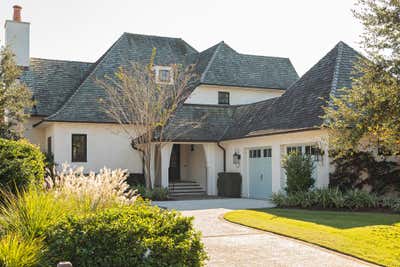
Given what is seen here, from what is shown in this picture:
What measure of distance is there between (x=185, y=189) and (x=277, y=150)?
6.76m

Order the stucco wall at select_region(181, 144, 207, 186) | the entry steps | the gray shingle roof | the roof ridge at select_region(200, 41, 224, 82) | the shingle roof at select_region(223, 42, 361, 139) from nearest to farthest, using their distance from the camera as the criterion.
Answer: the shingle roof at select_region(223, 42, 361, 139)
the gray shingle roof
the entry steps
the stucco wall at select_region(181, 144, 207, 186)
the roof ridge at select_region(200, 41, 224, 82)

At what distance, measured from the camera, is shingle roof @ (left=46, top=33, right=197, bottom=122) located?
25.0 m

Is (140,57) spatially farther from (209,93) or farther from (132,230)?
(132,230)

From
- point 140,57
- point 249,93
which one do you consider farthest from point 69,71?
point 249,93

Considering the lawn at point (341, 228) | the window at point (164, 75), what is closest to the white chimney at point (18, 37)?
the window at point (164, 75)

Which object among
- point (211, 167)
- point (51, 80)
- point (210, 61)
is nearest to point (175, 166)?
point (211, 167)

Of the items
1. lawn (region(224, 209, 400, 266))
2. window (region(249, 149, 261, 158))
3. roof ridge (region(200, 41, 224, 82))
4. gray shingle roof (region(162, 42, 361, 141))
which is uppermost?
roof ridge (region(200, 41, 224, 82))

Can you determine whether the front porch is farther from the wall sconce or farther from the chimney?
the chimney

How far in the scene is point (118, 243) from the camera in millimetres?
6594

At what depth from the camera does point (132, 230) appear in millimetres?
A: 6676

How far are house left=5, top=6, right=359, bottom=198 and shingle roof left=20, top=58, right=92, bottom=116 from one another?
0.19 feet

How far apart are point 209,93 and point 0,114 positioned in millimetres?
11601

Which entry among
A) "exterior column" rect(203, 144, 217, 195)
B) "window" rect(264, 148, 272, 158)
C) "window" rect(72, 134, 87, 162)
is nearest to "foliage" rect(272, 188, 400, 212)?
"window" rect(264, 148, 272, 158)

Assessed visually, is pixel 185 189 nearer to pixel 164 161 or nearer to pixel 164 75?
pixel 164 161
